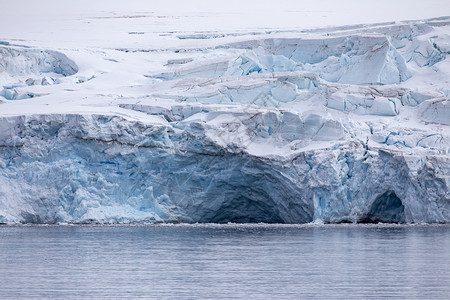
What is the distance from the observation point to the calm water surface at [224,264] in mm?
11305

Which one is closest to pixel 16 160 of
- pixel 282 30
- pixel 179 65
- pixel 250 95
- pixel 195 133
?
pixel 195 133

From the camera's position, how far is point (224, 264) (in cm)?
1389

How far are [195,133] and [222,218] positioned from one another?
2523 mm

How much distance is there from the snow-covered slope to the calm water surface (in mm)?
755

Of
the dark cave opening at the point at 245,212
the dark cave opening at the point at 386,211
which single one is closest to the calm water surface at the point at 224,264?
the dark cave opening at the point at 386,211

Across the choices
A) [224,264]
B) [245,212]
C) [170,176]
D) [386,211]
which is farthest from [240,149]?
[224,264]

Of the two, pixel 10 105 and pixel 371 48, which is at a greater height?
pixel 371 48

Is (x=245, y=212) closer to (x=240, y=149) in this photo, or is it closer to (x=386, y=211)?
(x=240, y=149)

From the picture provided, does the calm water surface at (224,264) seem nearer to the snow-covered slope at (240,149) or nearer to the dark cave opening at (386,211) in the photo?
the dark cave opening at (386,211)

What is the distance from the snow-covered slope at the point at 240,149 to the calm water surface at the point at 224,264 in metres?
0.75

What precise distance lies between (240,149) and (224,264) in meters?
7.57

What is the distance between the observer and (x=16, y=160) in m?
21.1

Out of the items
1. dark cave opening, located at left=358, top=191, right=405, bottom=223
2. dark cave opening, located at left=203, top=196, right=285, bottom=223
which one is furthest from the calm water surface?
dark cave opening, located at left=203, top=196, right=285, bottom=223

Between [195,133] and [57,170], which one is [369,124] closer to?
[195,133]
